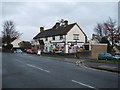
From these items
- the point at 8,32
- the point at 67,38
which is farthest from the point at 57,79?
the point at 8,32

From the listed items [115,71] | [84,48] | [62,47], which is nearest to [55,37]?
[62,47]

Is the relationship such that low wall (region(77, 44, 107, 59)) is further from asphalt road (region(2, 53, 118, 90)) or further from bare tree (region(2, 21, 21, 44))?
bare tree (region(2, 21, 21, 44))

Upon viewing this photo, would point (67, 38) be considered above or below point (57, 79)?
above

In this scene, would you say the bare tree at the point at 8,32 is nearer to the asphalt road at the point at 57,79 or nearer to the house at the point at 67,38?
the house at the point at 67,38

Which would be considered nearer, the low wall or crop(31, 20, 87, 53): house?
the low wall

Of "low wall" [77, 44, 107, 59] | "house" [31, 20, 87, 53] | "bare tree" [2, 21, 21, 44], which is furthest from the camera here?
"bare tree" [2, 21, 21, 44]

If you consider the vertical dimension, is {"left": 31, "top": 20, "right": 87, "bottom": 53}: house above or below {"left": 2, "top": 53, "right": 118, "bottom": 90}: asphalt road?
above

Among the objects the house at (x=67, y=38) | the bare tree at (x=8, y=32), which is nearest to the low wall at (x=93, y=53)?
the house at (x=67, y=38)

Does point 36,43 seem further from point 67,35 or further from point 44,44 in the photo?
point 67,35

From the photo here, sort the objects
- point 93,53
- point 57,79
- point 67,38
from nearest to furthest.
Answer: point 57,79 → point 93,53 → point 67,38

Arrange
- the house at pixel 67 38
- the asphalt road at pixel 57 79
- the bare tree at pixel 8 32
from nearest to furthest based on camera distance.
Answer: the asphalt road at pixel 57 79 → the house at pixel 67 38 → the bare tree at pixel 8 32

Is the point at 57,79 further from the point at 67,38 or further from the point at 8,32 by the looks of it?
the point at 8,32

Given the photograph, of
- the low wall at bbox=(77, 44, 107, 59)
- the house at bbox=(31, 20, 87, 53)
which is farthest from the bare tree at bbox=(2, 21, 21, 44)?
the low wall at bbox=(77, 44, 107, 59)

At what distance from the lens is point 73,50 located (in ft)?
143
